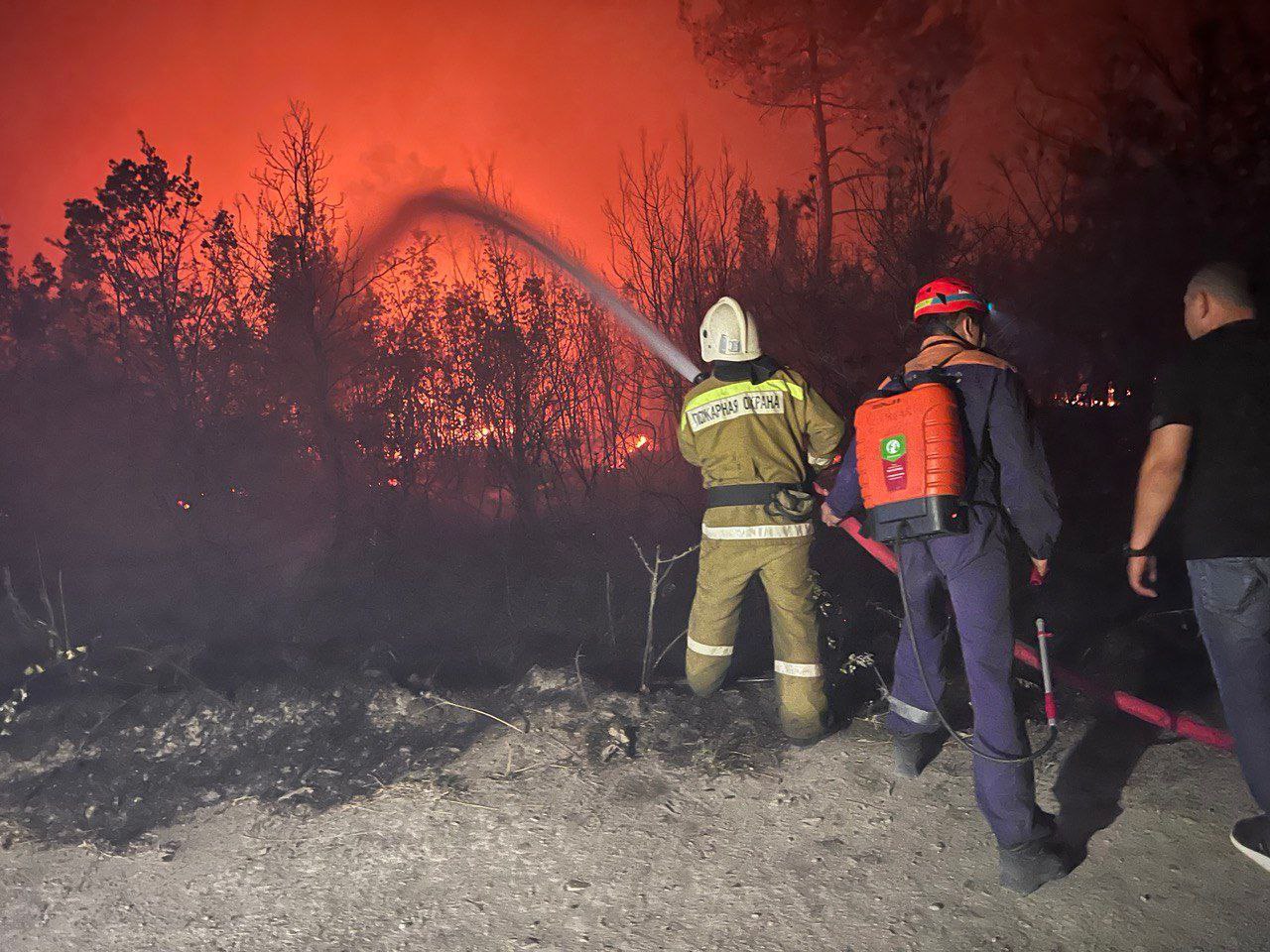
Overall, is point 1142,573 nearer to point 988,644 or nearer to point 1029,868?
point 988,644

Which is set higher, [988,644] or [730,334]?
[730,334]

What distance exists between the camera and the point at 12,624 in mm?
7215

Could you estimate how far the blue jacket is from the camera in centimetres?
313

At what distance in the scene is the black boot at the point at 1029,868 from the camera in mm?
2885

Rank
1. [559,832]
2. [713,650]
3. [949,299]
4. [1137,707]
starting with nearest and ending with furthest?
[949,299]
[559,832]
[1137,707]
[713,650]

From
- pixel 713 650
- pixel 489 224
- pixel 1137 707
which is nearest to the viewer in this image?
pixel 1137 707

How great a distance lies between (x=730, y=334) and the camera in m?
4.13

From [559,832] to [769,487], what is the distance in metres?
1.83

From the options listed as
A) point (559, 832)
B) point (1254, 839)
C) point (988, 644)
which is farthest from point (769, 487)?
point (1254, 839)

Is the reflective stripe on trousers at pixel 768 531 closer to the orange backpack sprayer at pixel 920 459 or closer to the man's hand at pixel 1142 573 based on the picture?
the orange backpack sprayer at pixel 920 459

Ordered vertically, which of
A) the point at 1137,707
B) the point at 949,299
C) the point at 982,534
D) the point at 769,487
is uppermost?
the point at 949,299

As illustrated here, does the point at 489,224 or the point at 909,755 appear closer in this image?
the point at 909,755

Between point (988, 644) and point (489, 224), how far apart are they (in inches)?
338

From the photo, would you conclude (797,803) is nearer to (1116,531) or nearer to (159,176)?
(1116,531)
